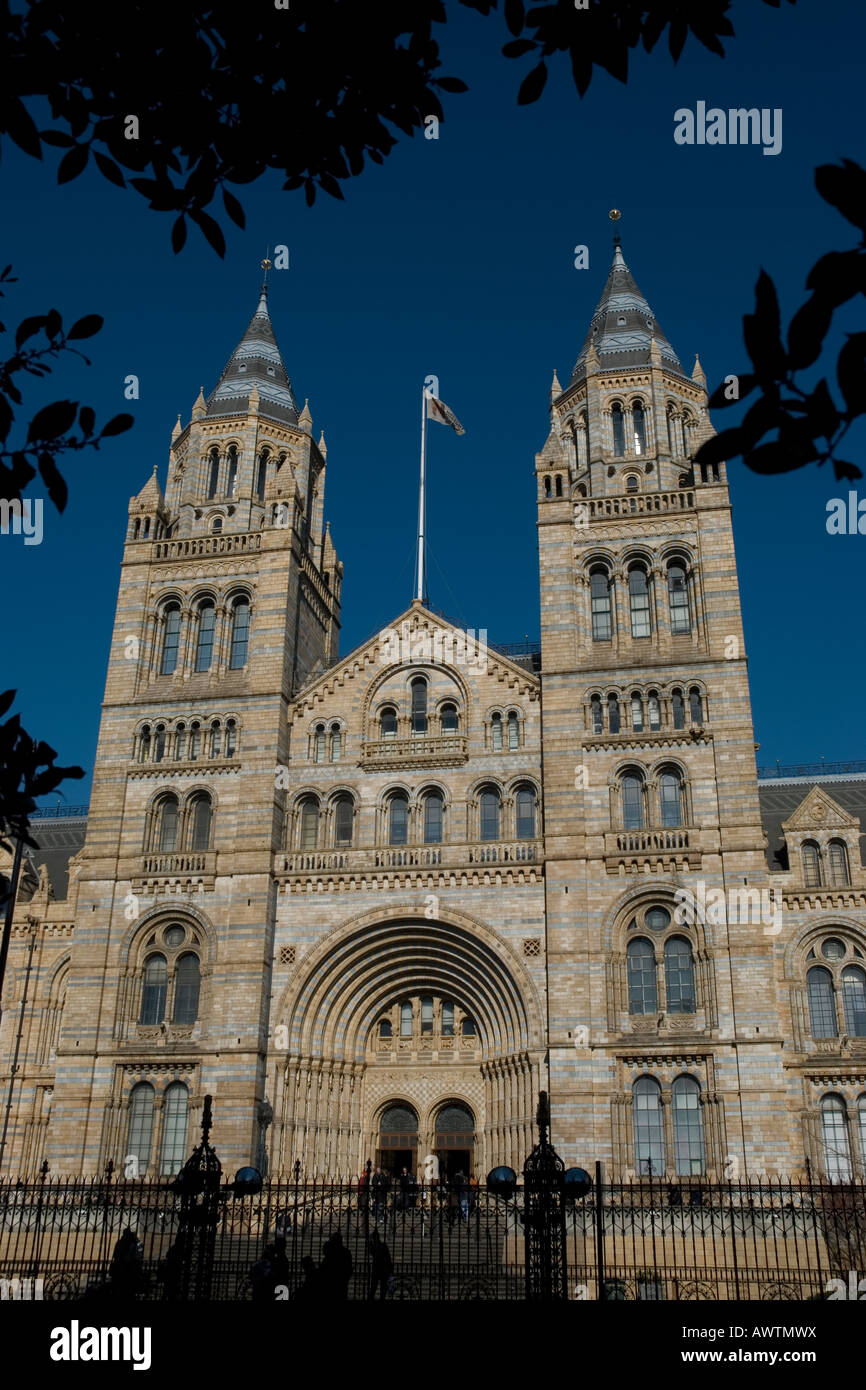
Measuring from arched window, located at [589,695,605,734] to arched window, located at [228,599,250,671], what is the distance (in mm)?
12154

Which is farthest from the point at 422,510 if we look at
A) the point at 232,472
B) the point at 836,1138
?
the point at 836,1138

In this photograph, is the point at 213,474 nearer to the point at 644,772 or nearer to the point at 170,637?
the point at 170,637

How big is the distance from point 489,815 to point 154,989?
11.7 meters

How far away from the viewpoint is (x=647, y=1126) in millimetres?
31953

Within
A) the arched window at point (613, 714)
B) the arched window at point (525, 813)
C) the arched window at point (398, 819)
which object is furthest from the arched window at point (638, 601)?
the arched window at point (398, 819)

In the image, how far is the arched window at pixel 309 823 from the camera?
1489 inches

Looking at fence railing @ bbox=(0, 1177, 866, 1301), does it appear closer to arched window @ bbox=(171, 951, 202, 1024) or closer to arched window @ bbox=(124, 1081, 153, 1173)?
arched window @ bbox=(124, 1081, 153, 1173)

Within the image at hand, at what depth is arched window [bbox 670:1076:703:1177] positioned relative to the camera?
103 feet

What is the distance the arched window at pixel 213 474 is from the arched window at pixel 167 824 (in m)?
12.4

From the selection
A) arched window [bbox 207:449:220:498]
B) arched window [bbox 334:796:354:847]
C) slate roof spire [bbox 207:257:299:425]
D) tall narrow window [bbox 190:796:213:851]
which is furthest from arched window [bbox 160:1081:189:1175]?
slate roof spire [bbox 207:257:299:425]

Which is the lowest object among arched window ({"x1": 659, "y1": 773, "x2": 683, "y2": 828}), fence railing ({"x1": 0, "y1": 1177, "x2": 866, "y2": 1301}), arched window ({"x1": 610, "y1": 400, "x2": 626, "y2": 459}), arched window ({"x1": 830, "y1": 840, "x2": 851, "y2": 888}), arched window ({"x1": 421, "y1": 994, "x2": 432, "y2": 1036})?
fence railing ({"x1": 0, "y1": 1177, "x2": 866, "y2": 1301})

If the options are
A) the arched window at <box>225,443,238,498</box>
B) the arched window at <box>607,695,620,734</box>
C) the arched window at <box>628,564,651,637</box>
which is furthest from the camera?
the arched window at <box>225,443,238,498</box>

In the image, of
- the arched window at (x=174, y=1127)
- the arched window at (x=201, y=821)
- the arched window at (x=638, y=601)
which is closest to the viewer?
the arched window at (x=174, y=1127)

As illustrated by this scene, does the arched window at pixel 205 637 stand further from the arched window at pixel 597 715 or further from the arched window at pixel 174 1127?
the arched window at pixel 174 1127
